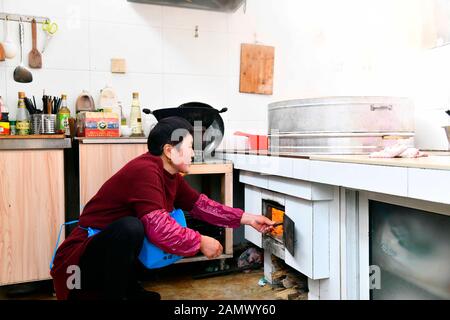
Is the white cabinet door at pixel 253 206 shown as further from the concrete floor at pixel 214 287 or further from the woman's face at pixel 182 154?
the woman's face at pixel 182 154

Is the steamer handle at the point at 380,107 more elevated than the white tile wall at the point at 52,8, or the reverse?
the white tile wall at the point at 52,8

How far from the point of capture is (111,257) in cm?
119

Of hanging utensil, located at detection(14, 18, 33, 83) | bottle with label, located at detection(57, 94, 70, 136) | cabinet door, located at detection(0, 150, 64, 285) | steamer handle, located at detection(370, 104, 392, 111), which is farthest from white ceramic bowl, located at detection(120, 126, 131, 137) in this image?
steamer handle, located at detection(370, 104, 392, 111)

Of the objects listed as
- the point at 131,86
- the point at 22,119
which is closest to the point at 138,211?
the point at 22,119

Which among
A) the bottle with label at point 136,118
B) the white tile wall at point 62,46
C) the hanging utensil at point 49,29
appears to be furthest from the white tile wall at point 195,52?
the hanging utensil at point 49,29

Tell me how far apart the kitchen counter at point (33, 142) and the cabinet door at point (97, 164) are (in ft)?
0.32

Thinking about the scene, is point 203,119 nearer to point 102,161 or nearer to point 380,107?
point 102,161

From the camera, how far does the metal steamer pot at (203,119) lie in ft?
6.01

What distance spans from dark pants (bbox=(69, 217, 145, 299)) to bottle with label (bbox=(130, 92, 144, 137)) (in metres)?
0.95

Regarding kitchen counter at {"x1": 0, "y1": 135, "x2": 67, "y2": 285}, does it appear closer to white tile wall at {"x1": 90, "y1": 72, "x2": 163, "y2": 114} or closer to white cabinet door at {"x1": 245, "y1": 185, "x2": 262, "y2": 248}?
white tile wall at {"x1": 90, "y1": 72, "x2": 163, "y2": 114}

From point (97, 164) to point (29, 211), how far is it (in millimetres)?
359

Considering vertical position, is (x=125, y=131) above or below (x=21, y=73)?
below
